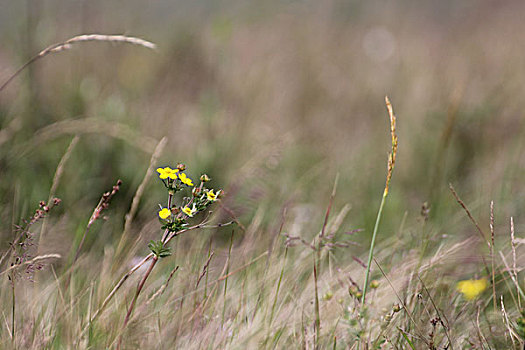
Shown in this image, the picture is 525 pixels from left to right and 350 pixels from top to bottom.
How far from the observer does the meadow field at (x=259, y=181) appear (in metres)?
1.20

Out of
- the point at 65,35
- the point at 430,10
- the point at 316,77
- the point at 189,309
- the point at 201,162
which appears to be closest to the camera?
the point at 189,309

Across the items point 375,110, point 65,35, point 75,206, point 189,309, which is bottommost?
point 375,110

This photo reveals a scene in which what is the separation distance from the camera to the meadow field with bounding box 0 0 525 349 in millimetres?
1202

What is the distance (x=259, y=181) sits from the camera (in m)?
2.36

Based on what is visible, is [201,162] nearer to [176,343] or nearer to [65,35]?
[176,343]

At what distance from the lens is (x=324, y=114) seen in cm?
380

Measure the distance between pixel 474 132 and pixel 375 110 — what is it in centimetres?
97

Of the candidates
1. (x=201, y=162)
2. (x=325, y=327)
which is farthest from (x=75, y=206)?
(x=325, y=327)

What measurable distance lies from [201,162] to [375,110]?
1.97m

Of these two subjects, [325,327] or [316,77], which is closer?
[325,327]

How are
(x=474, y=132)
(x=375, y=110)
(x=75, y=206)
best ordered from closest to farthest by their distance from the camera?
(x=75, y=206)
(x=474, y=132)
(x=375, y=110)

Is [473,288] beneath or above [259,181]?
above

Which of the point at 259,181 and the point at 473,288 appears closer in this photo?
the point at 473,288

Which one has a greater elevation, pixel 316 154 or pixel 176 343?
pixel 176 343
